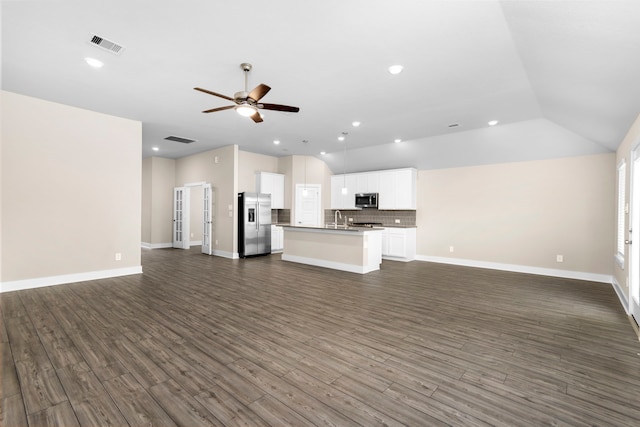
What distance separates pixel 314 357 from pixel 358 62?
3195mm

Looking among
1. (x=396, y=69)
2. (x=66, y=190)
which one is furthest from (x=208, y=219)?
(x=396, y=69)

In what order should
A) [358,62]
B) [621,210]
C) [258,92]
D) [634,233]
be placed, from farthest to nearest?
1. [621,210]
2. [634,233]
3. [358,62]
4. [258,92]

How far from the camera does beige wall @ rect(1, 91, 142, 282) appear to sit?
452 centimetres

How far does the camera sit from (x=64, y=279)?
16.4 ft

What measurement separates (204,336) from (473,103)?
493 centimetres

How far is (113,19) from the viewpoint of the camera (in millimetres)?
2666

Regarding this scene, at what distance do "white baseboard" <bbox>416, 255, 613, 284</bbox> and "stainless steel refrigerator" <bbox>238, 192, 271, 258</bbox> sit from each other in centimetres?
438

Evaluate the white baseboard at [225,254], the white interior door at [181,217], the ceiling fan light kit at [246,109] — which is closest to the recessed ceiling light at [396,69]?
the ceiling fan light kit at [246,109]

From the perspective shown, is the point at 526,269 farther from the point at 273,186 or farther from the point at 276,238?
the point at 273,186

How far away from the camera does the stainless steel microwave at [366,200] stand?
27.6 feet

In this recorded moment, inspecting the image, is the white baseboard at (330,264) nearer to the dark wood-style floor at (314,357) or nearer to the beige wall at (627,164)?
the dark wood-style floor at (314,357)

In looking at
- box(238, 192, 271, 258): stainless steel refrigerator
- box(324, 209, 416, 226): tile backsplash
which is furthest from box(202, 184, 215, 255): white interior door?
box(324, 209, 416, 226): tile backsplash

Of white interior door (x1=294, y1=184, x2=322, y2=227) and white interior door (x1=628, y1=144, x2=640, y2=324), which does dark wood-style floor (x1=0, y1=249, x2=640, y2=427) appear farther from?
white interior door (x1=294, y1=184, x2=322, y2=227)

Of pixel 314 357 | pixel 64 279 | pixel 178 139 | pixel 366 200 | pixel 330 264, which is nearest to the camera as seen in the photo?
pixel 314 357
